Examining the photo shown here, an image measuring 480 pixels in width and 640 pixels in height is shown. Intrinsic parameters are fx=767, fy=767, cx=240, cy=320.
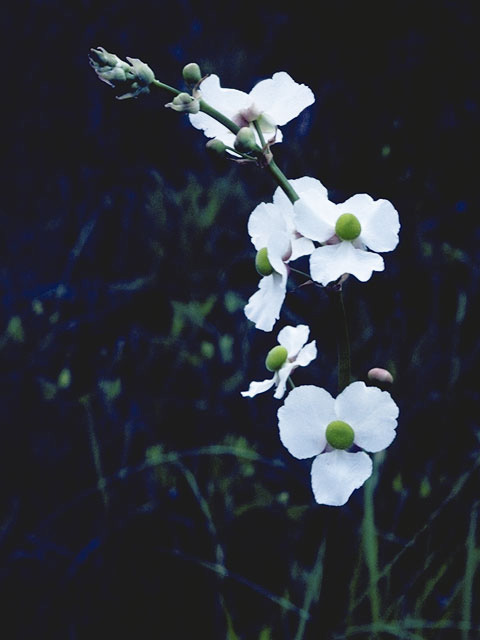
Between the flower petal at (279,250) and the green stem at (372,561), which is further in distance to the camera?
the green stem at (372,561)

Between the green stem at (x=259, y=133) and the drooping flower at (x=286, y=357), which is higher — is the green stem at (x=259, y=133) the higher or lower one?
the higher one

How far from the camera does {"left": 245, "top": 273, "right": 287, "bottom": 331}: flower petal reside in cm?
82

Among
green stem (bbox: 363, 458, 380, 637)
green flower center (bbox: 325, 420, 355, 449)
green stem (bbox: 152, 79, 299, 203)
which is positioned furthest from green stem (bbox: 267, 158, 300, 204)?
green stem (bbox: 363, 458, 380, 637)

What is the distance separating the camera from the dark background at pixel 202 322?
1.36m

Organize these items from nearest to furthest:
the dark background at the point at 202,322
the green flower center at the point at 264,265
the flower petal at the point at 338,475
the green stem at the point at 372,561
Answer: the flower petal at the point at 338,475, the green flower center at the point at 264,265, the green stem at the point at 372,561, the dark background at the point at 202,322

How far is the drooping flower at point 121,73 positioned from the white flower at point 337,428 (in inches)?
13.9

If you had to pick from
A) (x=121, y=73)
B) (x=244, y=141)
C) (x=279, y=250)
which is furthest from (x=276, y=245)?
(x=121, y=73)

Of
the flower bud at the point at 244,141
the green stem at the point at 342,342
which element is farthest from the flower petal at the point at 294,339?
the flower bud at the point at 244,141

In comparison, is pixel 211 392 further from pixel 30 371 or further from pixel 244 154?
pixel 244 154

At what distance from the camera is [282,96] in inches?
35.1

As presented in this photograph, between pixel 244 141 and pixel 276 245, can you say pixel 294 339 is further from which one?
pixel 244 141

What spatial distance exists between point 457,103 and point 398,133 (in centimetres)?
25

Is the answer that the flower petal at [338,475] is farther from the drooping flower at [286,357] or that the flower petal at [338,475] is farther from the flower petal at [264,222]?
the flower petal at [264,222]

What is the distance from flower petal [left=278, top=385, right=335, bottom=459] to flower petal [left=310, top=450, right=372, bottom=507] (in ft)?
0.06
